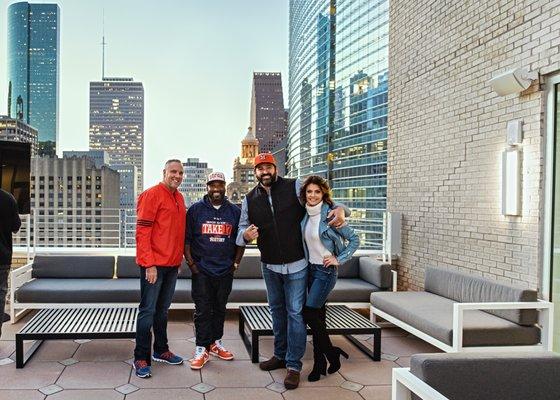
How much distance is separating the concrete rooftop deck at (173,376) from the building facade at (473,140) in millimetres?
1259

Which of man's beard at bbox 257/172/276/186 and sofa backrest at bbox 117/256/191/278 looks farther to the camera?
sofa backrest at bbox 117/256/191/278

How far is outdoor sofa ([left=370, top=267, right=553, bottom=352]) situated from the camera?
4129mm

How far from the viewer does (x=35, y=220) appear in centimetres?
706

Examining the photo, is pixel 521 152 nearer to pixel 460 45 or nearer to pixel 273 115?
pixel 460 45

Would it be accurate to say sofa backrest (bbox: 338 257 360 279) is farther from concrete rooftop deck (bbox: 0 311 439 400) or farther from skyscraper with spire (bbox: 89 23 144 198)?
skyscraper with spire (bbox: 89 23 144 198)

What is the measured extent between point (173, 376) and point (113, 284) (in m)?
2.12

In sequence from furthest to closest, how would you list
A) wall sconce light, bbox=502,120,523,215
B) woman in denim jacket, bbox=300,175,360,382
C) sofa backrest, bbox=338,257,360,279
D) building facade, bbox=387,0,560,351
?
sofa backrest, bbox=338,257,360,279
wall sconce light, bbox=502,120,523,215
building facade, bbox=387,0,560,351
woman in denim jacket, bbox=300,175,360,382

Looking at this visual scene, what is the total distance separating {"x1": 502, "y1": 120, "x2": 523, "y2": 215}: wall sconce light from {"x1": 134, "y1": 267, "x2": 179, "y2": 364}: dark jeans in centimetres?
303

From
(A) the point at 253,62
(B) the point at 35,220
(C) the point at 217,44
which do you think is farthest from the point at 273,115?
(B) the point at 35,220

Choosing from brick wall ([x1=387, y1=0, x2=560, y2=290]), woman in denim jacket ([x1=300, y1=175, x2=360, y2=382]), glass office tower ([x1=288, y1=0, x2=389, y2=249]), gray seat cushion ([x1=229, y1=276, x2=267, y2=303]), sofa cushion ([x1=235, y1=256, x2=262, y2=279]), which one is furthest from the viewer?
glass office tower ([x1=288, y1=0, x2=389, y2=249])

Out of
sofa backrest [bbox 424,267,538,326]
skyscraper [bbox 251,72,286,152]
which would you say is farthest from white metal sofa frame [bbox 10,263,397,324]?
skyscraper [bbox 251,72,286,152]

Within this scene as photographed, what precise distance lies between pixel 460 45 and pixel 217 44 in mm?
58432

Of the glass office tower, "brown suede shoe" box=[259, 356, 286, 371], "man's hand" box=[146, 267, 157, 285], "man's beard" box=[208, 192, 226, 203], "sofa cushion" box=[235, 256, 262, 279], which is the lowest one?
"brown suede shoe" box=[259, 356, 286, 371]

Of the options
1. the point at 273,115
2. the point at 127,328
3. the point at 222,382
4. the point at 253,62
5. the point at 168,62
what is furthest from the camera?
the point at 273,115
